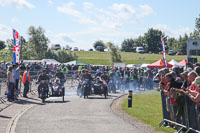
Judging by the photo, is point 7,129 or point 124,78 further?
point 124,78

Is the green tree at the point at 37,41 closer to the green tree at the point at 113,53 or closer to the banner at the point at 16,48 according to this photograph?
the green tree at the point at 113,53

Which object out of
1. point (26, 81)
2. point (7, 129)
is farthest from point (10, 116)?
point (26, 81)

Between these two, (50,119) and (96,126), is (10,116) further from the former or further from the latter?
(96,126)

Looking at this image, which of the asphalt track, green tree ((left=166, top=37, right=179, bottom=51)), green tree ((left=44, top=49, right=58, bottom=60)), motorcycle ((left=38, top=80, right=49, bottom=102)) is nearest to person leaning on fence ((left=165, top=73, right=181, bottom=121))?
the asphalt track

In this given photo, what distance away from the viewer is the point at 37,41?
101438mm

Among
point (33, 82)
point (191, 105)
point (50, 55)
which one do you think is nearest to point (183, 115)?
point (191, 105)

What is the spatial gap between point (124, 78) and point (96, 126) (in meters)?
22.9

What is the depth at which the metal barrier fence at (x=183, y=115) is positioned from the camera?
10.4m

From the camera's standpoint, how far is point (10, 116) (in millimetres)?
16266

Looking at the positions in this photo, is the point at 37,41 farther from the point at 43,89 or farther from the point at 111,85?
the point at 43,89

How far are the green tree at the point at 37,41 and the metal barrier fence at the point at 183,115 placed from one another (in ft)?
291

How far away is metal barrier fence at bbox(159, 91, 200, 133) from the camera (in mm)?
10407

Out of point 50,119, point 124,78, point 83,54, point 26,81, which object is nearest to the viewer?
point 50,119

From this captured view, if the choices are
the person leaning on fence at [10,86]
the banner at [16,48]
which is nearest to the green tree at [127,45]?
the banner at [16,48]
